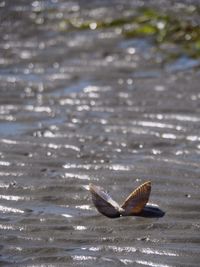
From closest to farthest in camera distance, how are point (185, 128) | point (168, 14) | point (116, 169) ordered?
1. point (116, 169)
2. point (185, 128)
3. point (168, 14)

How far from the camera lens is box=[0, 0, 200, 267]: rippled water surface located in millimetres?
4781

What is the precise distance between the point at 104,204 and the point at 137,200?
0.57 ft

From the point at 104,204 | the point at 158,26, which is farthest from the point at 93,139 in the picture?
the point at 158,26

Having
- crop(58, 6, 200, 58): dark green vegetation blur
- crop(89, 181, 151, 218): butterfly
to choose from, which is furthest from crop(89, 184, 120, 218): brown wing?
crop(58, 6, 200, 58): dark green vegetation blur

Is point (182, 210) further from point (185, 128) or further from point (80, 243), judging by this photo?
point (185, 128)

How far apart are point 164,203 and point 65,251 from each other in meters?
0.89

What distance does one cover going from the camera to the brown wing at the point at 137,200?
203 inches

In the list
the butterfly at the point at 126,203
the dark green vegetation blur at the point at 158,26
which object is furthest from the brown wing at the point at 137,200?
the dark green vegetation blur at the point at 158,26

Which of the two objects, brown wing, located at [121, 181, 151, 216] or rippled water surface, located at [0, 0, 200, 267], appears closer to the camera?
rippled water surface, located at [0, 0, 200, 267]

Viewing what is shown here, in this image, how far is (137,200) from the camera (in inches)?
204

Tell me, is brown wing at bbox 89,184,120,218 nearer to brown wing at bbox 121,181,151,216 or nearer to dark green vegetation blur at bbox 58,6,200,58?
brown wing at bbox 121,181,151,216

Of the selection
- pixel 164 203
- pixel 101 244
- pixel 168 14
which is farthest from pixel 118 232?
pixel 168 14

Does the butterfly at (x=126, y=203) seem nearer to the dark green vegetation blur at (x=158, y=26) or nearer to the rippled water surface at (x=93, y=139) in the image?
the rippled water surface at (x=93, y=139)

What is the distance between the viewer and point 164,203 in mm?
5367
